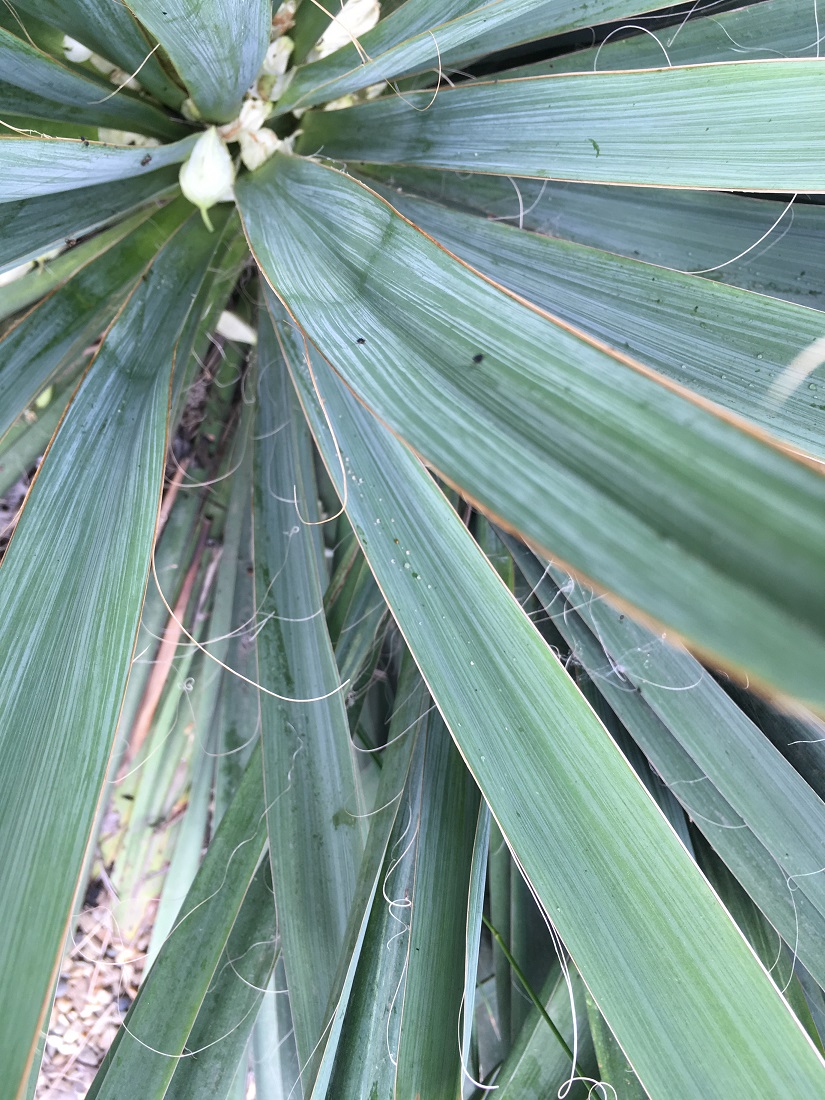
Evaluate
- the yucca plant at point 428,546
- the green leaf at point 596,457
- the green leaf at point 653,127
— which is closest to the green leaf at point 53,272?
the yucca plant at point 428,546

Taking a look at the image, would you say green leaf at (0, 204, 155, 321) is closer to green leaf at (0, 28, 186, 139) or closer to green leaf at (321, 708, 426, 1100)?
green leaf at (0, 28, 186, 139)

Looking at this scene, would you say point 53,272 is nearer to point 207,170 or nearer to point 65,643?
point 207,170

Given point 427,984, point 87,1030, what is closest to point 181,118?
point 427,984

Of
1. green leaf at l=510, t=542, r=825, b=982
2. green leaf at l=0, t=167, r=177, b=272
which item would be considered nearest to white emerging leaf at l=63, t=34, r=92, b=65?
green leaf at l=0, t=167, r=177, b=272

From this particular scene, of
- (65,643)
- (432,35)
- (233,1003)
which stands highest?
(432,35)

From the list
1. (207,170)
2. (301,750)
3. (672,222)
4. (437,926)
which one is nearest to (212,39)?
(207,170)

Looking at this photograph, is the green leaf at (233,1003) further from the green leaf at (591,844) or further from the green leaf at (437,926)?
the green leaf at (591,844)
